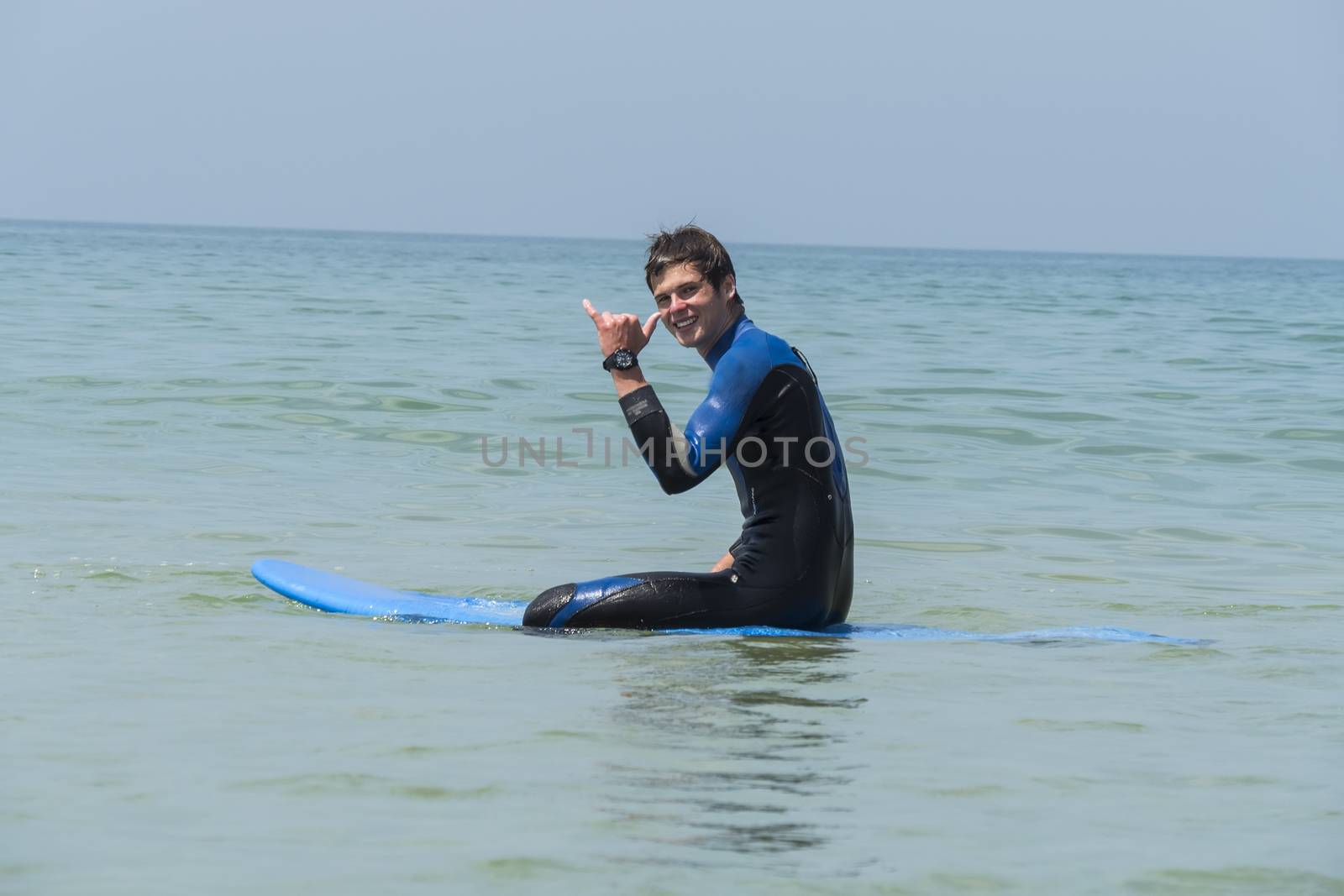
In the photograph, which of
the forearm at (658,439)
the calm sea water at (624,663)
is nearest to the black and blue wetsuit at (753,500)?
the forearm at (658,439)

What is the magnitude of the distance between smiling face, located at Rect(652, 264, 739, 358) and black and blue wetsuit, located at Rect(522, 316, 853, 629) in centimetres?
6

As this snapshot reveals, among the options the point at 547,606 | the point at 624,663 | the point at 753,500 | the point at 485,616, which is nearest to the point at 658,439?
the point at 753,500

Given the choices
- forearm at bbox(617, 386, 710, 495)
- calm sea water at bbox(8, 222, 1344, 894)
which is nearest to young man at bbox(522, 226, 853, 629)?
forearm at bbox(617, 386, 710, 495)

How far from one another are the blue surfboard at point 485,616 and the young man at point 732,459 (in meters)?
0.06

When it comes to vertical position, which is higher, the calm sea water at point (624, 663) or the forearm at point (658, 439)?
the forearm at point (658, 439)

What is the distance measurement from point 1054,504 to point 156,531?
512cm

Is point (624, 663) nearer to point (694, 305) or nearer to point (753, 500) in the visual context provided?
point (753, 500)

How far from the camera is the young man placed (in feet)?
14.9

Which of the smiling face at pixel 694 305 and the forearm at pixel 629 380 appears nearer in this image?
the forearm at pixel 629 380

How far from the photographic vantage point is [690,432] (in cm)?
453

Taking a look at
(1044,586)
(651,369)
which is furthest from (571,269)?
(1044,586)

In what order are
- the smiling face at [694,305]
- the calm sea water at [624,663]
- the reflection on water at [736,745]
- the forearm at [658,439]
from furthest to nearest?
the smiling face at [694,305] < the forearm at [658,439] < the reflection on water at [736,745] < the calm sea water at [624,663]

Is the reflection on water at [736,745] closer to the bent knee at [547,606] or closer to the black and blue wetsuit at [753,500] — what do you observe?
the black and blue wetsuit at [753,500]

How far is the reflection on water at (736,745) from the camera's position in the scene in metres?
2.96
